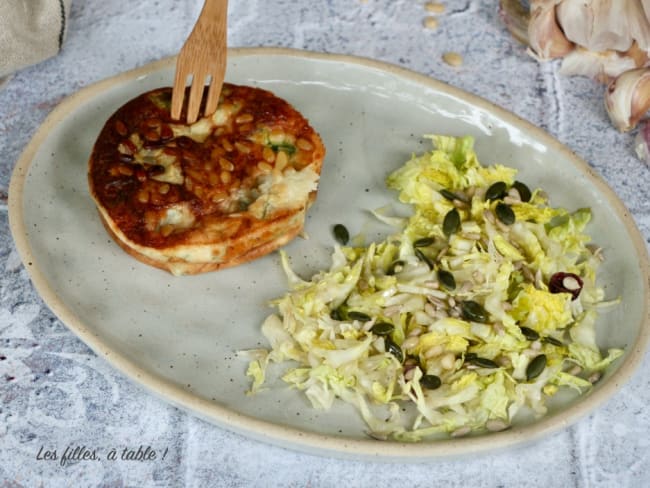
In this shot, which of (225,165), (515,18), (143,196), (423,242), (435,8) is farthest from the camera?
(435,8)

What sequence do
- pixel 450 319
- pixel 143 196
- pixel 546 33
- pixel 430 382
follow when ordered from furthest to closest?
pixel 546 33 → pixel 143 196 → pixel 450 319 → pixel 430 382

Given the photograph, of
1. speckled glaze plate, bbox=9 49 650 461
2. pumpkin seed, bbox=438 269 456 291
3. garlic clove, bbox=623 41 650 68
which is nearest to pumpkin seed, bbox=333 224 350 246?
speckled glaze plate, bbox=9 49 650 461

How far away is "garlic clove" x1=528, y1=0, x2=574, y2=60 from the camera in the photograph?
554cm

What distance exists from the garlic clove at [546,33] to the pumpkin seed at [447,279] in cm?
211

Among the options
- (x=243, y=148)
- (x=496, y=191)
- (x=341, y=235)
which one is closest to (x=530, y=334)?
(x=496, y=191)

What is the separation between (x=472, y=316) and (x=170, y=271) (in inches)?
54.0

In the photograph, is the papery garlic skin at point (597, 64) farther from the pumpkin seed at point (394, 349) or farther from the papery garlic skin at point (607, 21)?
the pumpkin seed at point (394, 349)

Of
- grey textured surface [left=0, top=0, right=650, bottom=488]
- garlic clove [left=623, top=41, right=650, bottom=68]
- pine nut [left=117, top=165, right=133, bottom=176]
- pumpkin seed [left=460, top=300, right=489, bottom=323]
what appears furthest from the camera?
garlic clove [left=623, top=41, right=650, bottom=68]

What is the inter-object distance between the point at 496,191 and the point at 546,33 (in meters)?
1.56

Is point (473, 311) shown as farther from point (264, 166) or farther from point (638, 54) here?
point (638, 54)

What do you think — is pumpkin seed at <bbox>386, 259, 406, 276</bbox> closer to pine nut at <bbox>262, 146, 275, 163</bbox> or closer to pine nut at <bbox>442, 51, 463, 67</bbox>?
pine nut at <bbox>262, 146, 275, 163</bbox>

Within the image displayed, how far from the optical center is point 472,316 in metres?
4.06

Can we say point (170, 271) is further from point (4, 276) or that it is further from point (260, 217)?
point (4, 276)

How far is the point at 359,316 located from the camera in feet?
13.4
